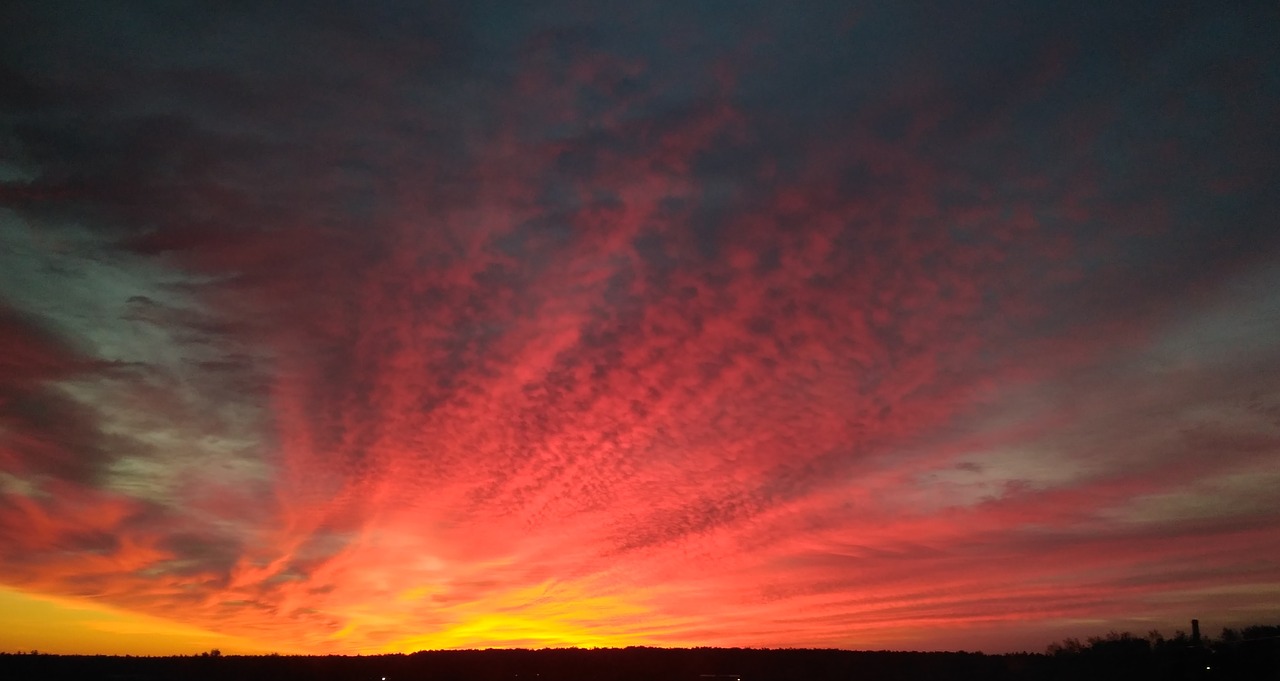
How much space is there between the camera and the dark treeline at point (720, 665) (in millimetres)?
54531

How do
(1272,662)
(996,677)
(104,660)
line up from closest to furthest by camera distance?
(1272,662) → (104,660) → (996,677)

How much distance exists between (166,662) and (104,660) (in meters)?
4.88

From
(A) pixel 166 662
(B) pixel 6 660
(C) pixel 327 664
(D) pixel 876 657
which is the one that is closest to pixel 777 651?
(D) pixel 876 657

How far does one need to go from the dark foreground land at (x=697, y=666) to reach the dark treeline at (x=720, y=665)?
3.9 inches

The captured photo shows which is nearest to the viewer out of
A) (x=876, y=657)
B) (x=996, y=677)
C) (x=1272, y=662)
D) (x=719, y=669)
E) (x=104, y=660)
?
(x=1272, y=662)

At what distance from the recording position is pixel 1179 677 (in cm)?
5403

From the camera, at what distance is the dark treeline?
54.5 meters

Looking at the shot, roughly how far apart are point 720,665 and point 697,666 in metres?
2.23

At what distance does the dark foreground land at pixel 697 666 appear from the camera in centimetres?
5450

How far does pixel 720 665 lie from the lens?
257ft

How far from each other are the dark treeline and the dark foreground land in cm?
10

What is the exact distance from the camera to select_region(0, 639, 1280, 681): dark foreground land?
54.5 m

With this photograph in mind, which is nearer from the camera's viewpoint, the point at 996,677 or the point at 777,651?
the point at 996,677

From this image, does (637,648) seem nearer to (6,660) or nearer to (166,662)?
(166,662)
